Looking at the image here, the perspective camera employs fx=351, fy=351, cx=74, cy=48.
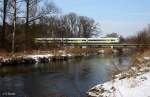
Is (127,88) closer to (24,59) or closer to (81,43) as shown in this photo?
(24,59)

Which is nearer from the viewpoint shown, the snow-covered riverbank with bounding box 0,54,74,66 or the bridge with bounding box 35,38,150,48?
the snow-covered riverbank with bounding box 0,54,74,66

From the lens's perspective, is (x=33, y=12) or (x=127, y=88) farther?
(x=33, y=12)

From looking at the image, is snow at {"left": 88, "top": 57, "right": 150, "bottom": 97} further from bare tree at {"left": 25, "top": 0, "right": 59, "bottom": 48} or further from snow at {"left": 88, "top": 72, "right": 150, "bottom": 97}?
bare tree at {"left": 25, "top": 0, "right": 59, "bottom": 48}

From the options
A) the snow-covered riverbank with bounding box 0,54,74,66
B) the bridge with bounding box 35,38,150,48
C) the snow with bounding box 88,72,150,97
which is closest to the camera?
the snow with bounding box 88,72,150,97

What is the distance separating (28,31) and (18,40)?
9.16 feet

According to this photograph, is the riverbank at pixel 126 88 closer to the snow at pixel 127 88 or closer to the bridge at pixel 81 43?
the snow at pixel 127 88

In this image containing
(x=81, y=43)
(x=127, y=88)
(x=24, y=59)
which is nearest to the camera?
(x=127, y=88)

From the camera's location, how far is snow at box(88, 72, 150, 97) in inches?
524

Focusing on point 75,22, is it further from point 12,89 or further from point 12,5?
point 12,89

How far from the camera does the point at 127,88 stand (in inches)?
571

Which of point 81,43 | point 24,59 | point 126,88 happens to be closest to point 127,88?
point 126,88

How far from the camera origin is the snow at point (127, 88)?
43.7ft

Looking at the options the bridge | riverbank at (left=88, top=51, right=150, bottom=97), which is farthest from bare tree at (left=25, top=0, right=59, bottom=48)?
riverbank at (left=88, top=51, right=150, bottom=97)

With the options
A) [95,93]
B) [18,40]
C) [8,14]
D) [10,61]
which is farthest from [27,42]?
[95,93]
